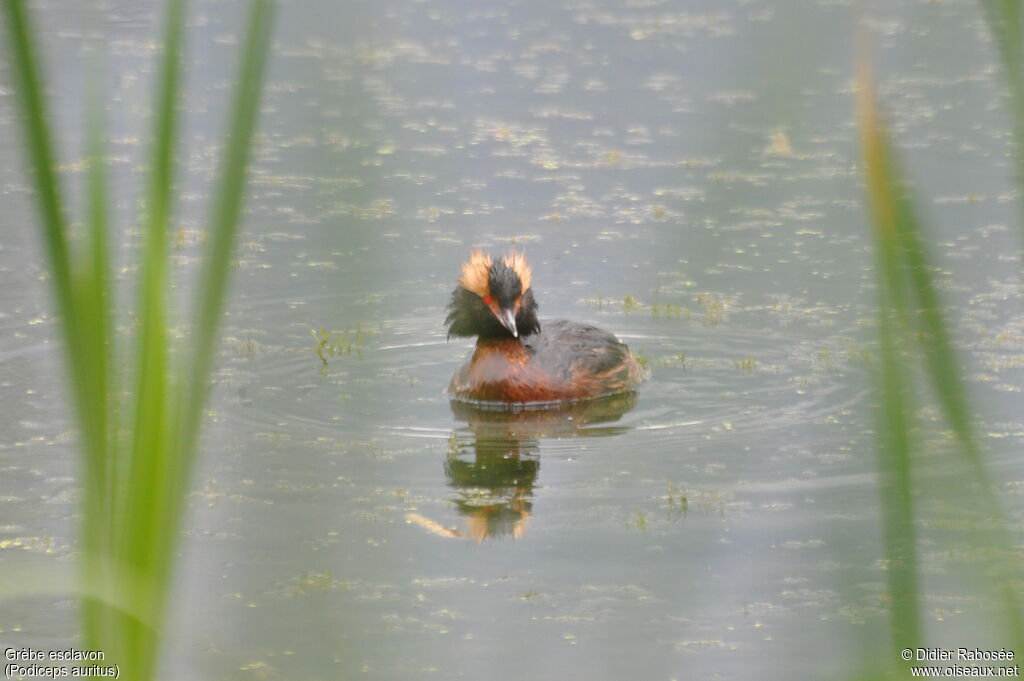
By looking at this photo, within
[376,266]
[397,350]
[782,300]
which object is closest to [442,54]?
[376,266]

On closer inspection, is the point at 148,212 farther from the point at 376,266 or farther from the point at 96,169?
the point at 376,266

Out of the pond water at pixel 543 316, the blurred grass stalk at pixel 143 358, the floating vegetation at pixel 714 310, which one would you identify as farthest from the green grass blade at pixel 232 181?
the floating vegetation at pixel 714 310

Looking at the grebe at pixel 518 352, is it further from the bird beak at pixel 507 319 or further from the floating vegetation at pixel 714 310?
the floating vegetation at pixel 714 310

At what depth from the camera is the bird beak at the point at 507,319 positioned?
7.83m

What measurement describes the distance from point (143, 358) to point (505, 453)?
5733 millimetres

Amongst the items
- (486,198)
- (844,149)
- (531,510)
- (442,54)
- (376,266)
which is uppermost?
(486,198)

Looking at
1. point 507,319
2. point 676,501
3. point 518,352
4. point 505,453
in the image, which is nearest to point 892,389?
point 676,501

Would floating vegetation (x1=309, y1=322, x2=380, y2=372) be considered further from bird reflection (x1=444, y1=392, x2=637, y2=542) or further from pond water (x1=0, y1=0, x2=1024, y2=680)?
bird reflection (x1=444, y1=392, x2=637, y2=542)

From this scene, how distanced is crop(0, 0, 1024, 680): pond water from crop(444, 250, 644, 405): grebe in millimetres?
158

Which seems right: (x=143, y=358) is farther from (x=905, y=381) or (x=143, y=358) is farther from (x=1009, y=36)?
(x=1009, y=36)

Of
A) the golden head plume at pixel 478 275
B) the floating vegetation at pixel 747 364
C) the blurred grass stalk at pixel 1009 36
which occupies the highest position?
the golden head plume at pixel 478 275

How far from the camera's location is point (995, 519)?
60.9 inches

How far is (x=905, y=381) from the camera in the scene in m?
1.38

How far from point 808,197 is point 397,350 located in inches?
283
